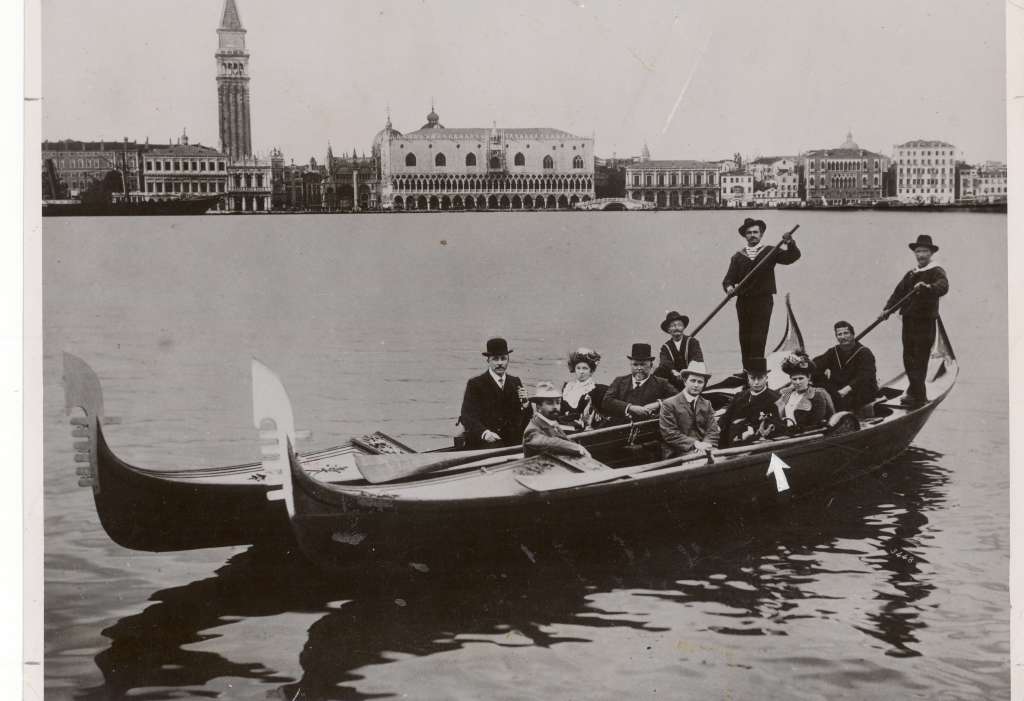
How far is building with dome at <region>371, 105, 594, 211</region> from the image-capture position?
9883mm

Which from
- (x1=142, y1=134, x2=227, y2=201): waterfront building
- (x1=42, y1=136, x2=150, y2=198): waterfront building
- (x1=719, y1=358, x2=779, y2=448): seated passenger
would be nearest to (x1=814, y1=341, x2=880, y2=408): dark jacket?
(x1=719, y1=358, x2=779, y2=448): seated passenger

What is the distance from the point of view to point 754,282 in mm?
9312

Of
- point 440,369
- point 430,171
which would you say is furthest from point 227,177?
point 440,369

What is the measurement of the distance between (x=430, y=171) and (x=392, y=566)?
4532 millimetres

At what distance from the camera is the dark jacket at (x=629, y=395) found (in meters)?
8.38

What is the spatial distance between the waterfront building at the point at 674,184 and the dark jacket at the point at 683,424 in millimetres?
3409

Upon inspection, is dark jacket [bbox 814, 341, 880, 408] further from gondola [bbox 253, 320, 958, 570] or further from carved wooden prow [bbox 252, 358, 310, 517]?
carved wooden prow [bbox 252, 358, 310, 517]

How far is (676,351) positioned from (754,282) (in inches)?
39.7

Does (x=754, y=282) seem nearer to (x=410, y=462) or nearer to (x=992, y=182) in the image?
(x=992, y=182)

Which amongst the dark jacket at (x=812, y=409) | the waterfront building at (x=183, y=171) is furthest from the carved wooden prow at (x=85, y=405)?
the dark jacket at (x=812, y=409)

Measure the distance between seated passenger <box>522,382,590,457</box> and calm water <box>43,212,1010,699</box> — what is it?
64 centimetres

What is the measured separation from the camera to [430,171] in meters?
10.3

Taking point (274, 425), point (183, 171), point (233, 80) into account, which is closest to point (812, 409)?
point (274, 425)

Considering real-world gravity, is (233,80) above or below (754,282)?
above
